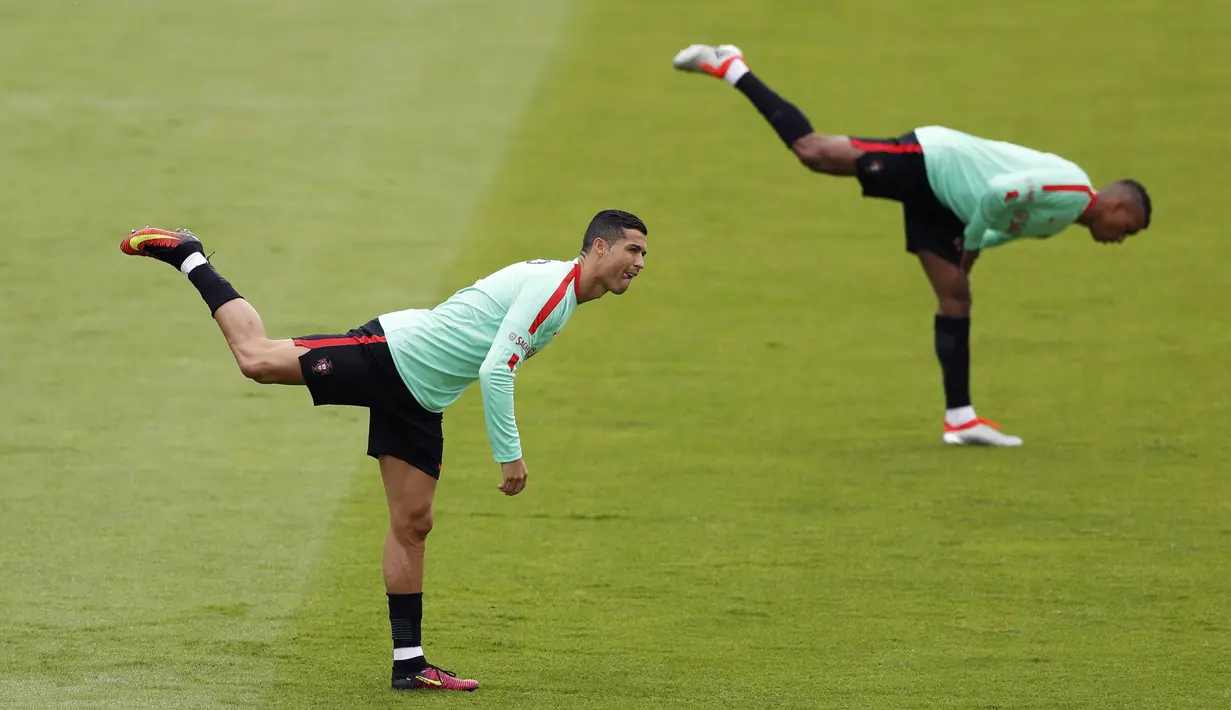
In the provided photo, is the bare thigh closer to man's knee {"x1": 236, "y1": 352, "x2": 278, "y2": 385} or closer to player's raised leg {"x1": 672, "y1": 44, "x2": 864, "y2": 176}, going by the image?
player's raised leg {"x1": 672, "y1": 44, "x2": 864, "y2": 176}

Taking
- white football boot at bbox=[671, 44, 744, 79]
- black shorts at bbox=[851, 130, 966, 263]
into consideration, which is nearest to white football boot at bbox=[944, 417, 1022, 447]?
black shorts at bbox=[851, 130, 966, 263]

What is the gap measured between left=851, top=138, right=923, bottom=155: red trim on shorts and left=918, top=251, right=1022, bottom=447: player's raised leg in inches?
24.1

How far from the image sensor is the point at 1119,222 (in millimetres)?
9844

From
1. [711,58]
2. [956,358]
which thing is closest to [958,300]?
[956,358]

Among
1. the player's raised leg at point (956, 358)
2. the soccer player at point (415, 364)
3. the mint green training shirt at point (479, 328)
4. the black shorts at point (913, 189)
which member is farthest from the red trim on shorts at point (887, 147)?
the mint green training shirt at point (479, 328)

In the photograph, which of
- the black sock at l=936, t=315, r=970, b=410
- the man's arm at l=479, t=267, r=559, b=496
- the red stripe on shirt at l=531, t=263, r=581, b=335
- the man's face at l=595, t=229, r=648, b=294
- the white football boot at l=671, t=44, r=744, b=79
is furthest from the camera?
the white football boot at l=671, t=44, r=744, b=79

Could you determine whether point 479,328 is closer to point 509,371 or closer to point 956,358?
point 509,371

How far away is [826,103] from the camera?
54.4 feet

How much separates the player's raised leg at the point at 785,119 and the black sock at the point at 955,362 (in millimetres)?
1103

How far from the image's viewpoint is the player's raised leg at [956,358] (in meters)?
10.3

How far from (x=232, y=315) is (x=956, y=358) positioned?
5061mm

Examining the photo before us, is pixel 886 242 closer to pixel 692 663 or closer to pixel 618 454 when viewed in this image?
pixel 618 454

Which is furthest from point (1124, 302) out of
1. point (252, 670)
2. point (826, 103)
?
point (252, 670)

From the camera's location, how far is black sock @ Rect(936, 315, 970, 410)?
10.3m
